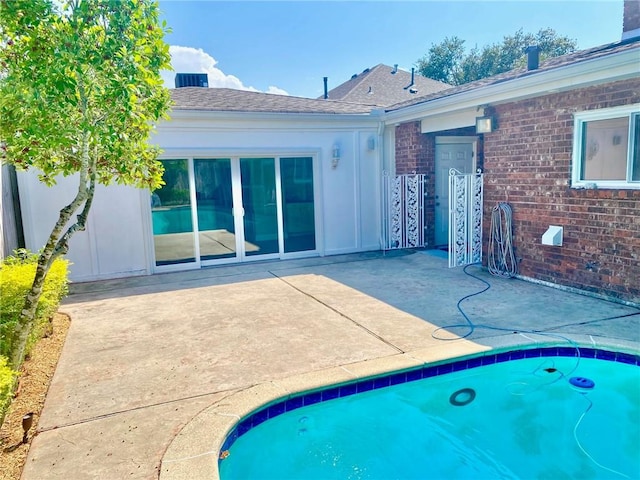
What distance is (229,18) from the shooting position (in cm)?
1234

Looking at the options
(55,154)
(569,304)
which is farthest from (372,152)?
(55,154)

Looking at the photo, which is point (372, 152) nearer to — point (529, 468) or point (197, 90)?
point (197, 90)

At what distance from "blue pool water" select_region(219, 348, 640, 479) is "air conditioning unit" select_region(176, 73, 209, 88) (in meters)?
11.3

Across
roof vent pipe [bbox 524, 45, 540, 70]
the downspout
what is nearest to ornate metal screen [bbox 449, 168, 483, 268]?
roof vent pipe [bbox 524, 45, 540, 70]

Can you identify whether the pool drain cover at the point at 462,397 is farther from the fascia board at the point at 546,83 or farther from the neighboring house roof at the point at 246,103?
the neighboring house roof at the point at 246,103

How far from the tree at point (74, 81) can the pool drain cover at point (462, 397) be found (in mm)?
3861

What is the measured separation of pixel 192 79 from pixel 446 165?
7.71 meters

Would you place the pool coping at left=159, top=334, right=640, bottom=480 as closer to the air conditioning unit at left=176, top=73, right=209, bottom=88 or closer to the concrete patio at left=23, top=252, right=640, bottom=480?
the concrete patio at left=23, top=252, right=640, bottom=480

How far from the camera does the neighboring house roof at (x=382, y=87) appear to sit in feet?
58.6

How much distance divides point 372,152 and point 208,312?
19.3 feet

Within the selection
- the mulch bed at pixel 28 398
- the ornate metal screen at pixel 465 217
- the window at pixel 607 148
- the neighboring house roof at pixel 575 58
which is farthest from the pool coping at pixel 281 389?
the ornate metal screen at pixel 465 217

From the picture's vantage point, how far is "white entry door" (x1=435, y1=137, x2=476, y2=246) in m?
10.4

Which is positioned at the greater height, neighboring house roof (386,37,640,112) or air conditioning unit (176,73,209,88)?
air conditioning unit (176,73,209,88)

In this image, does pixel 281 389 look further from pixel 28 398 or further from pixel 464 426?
pixel 28 398
